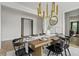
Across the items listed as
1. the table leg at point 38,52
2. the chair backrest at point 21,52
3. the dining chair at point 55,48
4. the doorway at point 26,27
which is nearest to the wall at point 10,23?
the doorway at point 26,27

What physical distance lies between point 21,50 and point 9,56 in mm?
230

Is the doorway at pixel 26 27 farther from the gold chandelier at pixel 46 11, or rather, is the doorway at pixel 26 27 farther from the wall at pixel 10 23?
the gold chandelier at pixel 46 11

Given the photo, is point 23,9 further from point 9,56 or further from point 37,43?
point 9,56

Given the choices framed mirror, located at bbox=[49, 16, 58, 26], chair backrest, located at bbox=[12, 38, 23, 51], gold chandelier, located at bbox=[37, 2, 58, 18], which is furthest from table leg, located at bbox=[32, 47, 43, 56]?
gold chandelier, located at bbox=[37, 2, 58, 18]

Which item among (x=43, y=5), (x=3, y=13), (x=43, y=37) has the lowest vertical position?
(x=43, y=37)

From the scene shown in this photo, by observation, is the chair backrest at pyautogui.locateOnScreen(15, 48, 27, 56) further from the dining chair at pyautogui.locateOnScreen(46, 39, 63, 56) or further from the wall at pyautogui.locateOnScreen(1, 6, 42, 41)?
the dining chair at pyautogui.locateOnScreen(46, 39, 63, 56)

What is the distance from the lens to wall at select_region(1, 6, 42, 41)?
5.33ft

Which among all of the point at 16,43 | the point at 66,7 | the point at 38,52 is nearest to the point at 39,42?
the point at 38,52

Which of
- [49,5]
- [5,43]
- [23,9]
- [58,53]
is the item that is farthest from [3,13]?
[58,53]

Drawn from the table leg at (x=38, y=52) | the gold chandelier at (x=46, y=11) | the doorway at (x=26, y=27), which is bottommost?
the table leg at (x=38, y=52)

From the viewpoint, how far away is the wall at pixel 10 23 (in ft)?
5.33

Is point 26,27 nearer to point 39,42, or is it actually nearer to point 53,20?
point 39,42

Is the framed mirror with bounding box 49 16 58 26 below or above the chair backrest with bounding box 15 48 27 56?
above

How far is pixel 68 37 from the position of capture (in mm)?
1736
